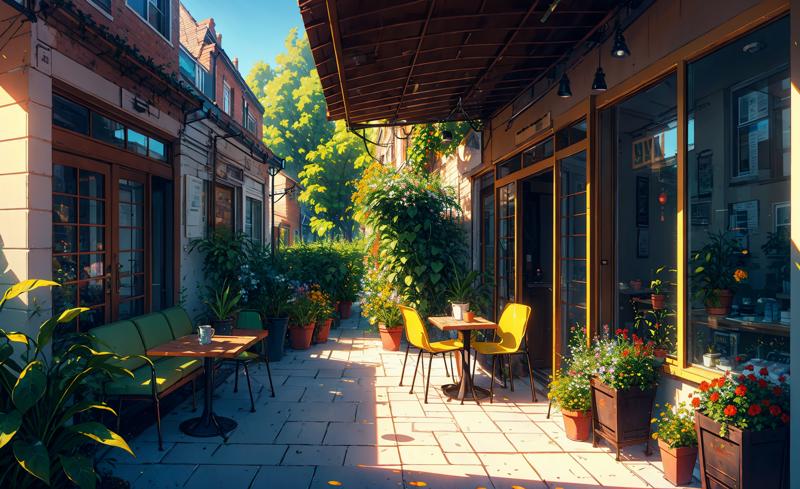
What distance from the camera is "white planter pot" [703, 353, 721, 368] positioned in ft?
10.5

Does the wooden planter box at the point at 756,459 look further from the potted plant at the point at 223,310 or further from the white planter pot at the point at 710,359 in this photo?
the potted plant at the point at 223,310

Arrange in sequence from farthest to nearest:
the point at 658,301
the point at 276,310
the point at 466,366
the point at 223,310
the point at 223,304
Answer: the point at 276,310
the point at 223,304
the point at 223,310
the point at 466,366
the point at 658,301

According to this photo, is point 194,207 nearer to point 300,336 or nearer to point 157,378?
point 300,336

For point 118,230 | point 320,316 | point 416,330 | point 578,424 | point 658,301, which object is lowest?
point 578,424

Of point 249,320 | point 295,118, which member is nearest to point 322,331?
point 249,320

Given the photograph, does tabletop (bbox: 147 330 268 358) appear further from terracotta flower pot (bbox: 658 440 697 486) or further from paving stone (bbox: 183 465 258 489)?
terracotta flower pot (bbox: 658 440 697 486)

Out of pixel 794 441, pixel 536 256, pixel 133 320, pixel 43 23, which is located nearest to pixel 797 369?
pixel 794 441

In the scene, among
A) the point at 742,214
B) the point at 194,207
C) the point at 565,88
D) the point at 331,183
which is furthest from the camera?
the point at 331,183

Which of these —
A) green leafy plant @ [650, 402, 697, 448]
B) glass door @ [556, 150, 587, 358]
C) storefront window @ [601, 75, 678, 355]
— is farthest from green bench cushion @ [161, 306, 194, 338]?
green leafy plant @ [650, 402, 697, 448]

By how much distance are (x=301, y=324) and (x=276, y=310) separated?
1.61ft

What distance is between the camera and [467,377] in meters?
4.99

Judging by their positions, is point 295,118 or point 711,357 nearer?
point 711,357

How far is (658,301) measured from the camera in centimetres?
396

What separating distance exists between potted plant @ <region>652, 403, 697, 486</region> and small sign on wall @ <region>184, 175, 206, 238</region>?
5346mm
